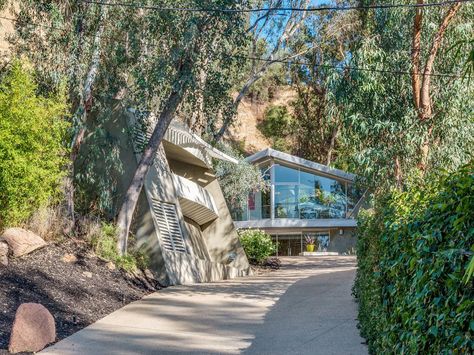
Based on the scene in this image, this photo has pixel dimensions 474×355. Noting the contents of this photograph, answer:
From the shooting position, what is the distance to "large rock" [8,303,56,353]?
8.59 m

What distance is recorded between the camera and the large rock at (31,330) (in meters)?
8.59

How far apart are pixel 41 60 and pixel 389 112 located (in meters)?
8.84

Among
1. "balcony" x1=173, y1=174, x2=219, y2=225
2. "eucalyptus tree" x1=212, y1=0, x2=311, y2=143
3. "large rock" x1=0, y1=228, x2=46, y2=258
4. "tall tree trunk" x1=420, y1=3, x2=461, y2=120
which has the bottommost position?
"large rock" x1=0, y1=228, x2=46, y2=258

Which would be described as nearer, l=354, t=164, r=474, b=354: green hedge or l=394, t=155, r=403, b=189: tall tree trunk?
l=354, t=164, r=474, b=354: green hedge

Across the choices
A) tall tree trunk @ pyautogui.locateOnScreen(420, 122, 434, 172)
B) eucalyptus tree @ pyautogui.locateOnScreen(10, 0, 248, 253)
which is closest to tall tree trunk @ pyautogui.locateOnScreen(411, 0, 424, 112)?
tall tree trunk @ pyautogui.locateOnScreen(420, 122, 434, 172)

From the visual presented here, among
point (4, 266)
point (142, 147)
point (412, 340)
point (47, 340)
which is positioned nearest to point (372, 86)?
point (142, 147)

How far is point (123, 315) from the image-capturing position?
12266mm

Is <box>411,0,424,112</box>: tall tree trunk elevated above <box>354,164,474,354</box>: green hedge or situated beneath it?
elevated above

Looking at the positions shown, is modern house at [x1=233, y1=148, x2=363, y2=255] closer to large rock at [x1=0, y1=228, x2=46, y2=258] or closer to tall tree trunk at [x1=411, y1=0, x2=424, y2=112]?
tall tree trunk at [x1=411, y1=0, x2=424, y2=112]

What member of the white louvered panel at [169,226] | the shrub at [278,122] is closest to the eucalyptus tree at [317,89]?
the shrub at [278,122]

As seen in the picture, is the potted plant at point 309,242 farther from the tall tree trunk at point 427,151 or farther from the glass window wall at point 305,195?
the tall tree trunk at point 427,151

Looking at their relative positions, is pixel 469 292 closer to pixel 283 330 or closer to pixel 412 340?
pixel 412 340

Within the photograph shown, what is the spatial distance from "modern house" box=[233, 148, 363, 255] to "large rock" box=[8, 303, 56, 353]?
30.3 metres

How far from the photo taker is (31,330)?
883 cm
